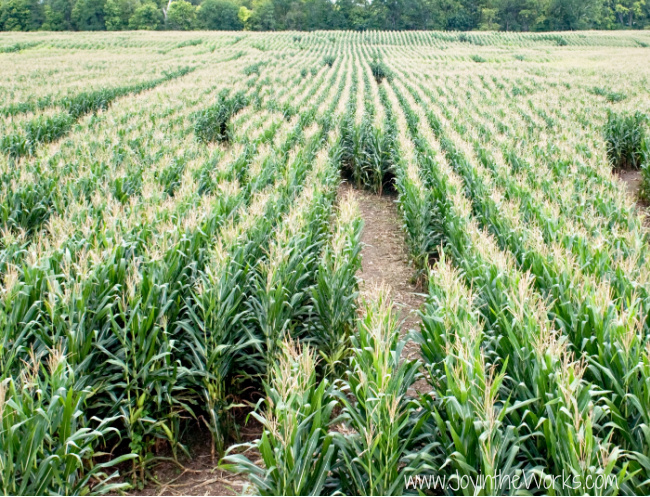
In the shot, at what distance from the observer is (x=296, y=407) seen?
2959 millimetres

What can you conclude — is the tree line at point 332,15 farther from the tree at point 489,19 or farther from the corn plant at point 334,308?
the corn plant at point 334,308

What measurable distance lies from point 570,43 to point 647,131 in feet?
188

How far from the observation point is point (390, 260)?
8320 millimetres

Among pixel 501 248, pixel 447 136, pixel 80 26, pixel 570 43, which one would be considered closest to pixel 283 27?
pixel 80 26

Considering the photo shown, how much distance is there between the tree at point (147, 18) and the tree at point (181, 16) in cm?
166

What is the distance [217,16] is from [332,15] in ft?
67.5

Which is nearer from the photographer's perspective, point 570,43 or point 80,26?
point 570,43

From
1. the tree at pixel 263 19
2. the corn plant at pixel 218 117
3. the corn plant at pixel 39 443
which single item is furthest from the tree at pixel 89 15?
the corn plant at pixel 39 443

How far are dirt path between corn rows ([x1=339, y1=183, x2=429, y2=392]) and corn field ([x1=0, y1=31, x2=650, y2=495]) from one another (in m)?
0.29

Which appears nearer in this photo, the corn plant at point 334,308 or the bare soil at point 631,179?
the corn plant at point 334,308

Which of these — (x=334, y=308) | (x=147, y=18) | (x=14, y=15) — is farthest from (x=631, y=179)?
(x=14, y=15)

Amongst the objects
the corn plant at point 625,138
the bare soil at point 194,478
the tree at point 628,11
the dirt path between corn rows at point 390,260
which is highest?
the tree at point 628,11

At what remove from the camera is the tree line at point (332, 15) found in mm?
81250

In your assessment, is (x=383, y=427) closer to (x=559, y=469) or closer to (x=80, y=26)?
(x=559, y=469)
